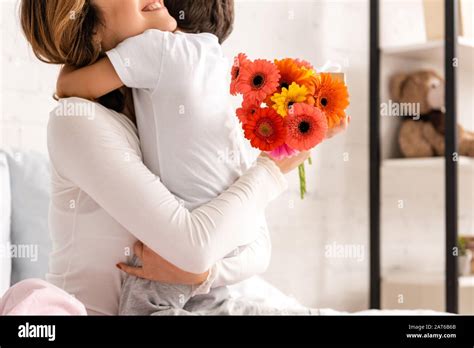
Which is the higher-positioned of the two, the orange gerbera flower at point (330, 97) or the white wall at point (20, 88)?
the white wall at point (20, 88)

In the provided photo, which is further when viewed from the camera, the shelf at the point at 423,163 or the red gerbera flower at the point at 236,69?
the shelf at the point at 423,163

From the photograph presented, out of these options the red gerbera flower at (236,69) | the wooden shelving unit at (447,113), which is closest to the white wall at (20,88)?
the red gerbera flower at (236,69)

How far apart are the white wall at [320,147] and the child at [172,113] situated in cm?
15

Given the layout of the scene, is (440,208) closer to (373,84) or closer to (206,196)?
→ (373,84)

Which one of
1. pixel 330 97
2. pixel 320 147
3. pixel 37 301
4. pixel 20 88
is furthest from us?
pixel 320 147

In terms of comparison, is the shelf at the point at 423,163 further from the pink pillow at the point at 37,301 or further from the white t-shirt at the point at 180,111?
the pink pillow at the point at 37,301

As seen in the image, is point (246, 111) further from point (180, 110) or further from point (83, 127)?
point (83, 127)

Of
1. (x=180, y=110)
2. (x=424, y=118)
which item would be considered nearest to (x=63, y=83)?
(x=180, y=110)

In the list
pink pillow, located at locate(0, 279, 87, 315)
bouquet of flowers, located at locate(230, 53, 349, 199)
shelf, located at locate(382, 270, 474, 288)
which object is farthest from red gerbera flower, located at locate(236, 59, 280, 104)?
shelf, located at locate(382, 270, 474, 288)

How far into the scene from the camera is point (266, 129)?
32.3 inches

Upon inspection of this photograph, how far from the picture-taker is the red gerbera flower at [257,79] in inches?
32.5

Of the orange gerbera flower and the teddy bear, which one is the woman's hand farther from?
the teddy bear

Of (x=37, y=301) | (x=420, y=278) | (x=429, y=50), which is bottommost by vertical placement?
(x=420, y=278)

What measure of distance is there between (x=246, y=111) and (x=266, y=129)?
0.11 ft
